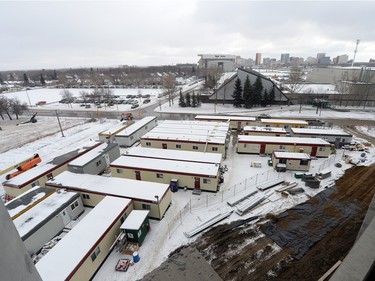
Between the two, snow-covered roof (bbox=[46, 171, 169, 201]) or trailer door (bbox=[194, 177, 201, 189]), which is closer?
snow-covered roof (bbox=[46, 171, 169, 201])

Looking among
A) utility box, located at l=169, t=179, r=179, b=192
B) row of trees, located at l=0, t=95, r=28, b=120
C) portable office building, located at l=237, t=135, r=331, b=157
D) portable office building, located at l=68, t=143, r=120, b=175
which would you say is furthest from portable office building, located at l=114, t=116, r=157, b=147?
row of trees, located at l=0, t=95, r=28, b=120

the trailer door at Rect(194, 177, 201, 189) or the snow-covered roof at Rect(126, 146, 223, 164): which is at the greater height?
the snow-covered roof at Rect(126, 146, 223, 164)

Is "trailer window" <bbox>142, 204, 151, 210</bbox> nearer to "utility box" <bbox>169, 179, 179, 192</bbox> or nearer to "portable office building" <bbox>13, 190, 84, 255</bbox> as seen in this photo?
"utility box" <bbox>169, 179, 179, 192</bbox>

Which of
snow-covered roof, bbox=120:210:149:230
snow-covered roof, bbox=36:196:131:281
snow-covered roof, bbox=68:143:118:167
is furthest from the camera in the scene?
snow-covered roof, bbox=68:143:118:167

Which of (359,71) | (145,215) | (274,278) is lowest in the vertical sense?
(274,278)

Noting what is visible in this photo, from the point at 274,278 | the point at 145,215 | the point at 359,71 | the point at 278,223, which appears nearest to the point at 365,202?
the point at 278,223

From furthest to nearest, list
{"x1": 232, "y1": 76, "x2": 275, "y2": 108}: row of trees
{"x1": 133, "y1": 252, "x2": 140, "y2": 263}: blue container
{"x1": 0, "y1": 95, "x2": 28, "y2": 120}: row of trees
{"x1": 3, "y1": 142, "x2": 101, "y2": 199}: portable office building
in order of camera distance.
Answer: {"x1": 232, "y1": 76, "x2": 275, "y2": 108}: row of trees, {"x1": 0, "y1": 95, "x2": 28, "y2": 120}: row of trees, {"x1": 3, "y1": 142, "x2": 101, "y2": 199}: portable office building, {"x1": 133, "y1": 252, "x2": 140, "y2": 263}: blue container

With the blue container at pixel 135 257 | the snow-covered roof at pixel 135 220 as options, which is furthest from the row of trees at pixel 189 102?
the blue container at pixel 135 257

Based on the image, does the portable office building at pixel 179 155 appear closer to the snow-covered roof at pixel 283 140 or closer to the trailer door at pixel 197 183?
the trailer door at pixel 197 183

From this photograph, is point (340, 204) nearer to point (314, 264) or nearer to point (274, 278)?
point (314, 264)
